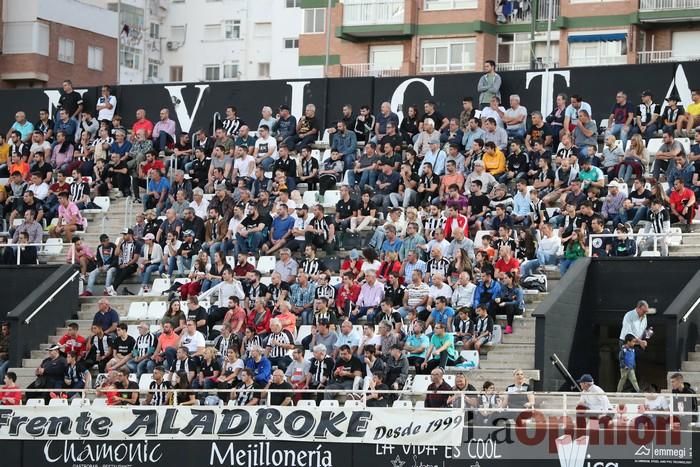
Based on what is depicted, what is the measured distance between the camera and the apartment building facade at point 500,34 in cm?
5509

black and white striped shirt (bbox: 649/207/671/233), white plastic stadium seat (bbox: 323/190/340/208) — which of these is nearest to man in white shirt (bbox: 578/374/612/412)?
black and white striped shirt (bbox: 649/207/671/233)

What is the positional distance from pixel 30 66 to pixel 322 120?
3620cm

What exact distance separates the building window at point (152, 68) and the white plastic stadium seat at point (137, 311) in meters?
55.9

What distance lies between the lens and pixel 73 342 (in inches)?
1115

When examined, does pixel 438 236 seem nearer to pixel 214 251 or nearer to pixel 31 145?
pixel 214 251

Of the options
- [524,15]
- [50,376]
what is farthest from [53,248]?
[524,15]

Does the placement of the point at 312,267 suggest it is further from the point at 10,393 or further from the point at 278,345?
the point at 10,393

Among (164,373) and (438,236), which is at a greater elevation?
(438,236)

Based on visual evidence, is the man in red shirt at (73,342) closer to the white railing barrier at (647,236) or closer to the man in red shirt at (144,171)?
the man in red shirt at (144,171)

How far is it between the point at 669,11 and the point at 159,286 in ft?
96.0

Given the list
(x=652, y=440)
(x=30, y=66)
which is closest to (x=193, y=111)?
(x=652, y=440)

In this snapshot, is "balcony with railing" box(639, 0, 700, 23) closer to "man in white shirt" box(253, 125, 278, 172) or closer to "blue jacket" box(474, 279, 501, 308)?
"man in white shirt" box(253, 125, 278, 172)

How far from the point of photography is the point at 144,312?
96.3 ft

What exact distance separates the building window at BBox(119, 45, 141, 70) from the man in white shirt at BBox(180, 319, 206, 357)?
183 ft
